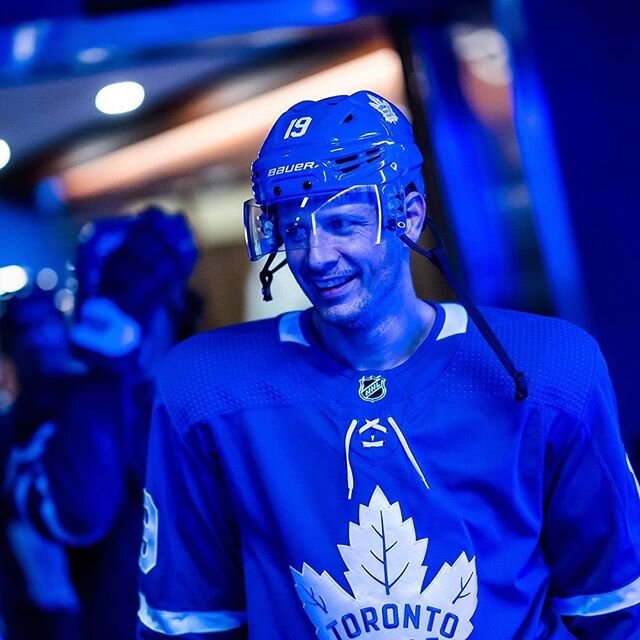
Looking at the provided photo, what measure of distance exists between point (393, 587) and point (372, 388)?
0.86 feet

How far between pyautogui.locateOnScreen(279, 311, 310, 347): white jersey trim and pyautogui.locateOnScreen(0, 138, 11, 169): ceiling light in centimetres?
134

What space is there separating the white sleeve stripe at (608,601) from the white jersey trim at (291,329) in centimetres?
52

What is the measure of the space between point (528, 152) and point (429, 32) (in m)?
0.38

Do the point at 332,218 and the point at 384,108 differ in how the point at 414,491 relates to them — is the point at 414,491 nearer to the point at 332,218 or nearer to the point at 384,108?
the point at 332,218

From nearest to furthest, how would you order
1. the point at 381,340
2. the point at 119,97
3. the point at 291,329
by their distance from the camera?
the point at 381,340 → the point at 291,329 → the point at 119,97

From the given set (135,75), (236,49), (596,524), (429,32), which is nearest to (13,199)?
(135,75)

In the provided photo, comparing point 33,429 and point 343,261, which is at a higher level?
point 343,261

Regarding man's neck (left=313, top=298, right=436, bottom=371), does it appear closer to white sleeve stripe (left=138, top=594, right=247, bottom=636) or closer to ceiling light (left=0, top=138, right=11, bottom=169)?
white sleeve stripe (left=138, top=594, right=247, bottom=636)

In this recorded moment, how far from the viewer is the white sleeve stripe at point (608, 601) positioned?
1.55 meters

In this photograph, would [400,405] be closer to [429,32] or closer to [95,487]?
[95,487]

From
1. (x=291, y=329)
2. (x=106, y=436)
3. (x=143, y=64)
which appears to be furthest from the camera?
(x=143, y=64)

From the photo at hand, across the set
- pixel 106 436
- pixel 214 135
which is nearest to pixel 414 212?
pixel 106 436

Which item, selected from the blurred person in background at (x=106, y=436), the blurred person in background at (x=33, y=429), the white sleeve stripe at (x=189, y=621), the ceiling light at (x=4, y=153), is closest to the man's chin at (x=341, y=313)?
the white sleeve stripe at (x=189, y=621)

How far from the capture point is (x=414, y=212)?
5.11ft
